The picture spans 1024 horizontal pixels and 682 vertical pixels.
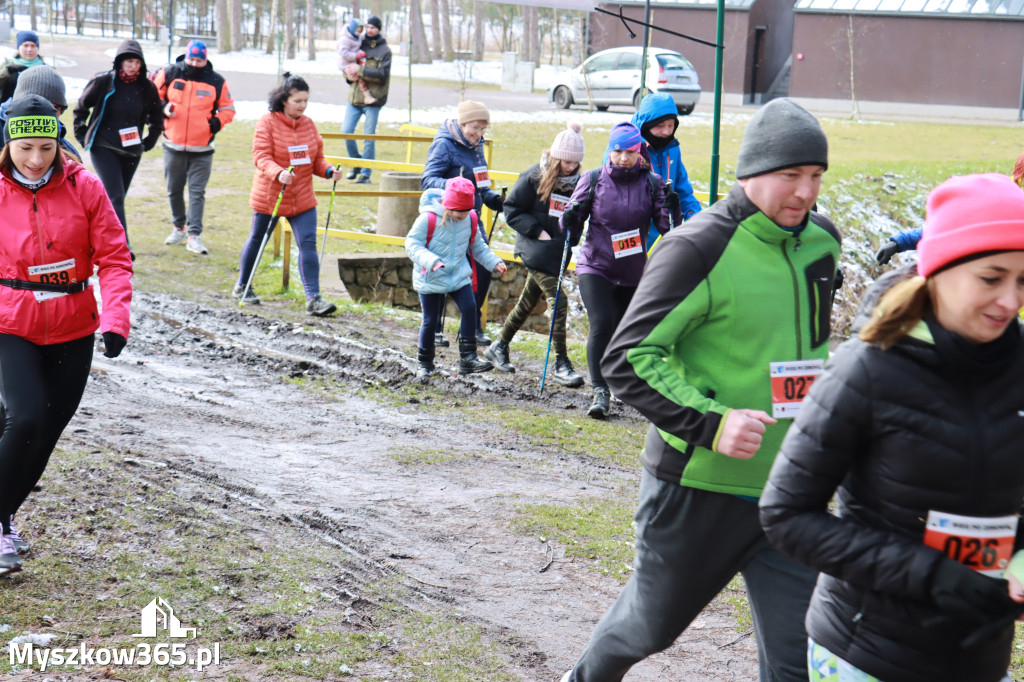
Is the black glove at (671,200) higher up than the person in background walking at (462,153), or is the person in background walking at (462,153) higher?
the person in background walking at (462,153)

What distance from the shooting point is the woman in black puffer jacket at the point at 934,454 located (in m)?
2.14

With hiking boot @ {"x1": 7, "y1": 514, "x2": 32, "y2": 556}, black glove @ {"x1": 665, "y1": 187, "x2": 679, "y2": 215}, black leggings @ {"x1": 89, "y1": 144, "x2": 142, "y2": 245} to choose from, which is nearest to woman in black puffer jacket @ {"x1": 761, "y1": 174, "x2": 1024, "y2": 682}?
hiking boot @ {"x1": 7, "y1": 514, "x2": 32, "y2": 556}

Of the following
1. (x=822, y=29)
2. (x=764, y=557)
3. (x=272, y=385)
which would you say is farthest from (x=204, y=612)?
(x=822, y=29)

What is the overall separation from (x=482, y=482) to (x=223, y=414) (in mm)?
2148

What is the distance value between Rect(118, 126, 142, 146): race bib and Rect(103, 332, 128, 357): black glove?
706 centimetres

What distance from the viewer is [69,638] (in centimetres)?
404

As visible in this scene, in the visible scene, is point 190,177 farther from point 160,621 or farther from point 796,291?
point 796,291

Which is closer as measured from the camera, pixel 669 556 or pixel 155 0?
pixel 669 556

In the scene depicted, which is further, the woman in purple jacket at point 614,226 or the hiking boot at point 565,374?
the hiking boot at point 565,374

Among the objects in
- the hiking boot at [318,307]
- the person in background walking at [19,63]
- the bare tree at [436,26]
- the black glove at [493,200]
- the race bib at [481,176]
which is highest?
the bare tree at [436,26]

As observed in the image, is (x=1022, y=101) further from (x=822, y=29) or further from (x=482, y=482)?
(x=482, y=482)

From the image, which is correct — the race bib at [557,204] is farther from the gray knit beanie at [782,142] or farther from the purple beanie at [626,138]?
the gray knit beanie at [782,142]

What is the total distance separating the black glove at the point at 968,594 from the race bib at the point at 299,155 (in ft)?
28.5

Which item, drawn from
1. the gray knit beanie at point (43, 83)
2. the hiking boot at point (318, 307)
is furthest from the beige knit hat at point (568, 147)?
the gray knit beanie at point (43, 83)
